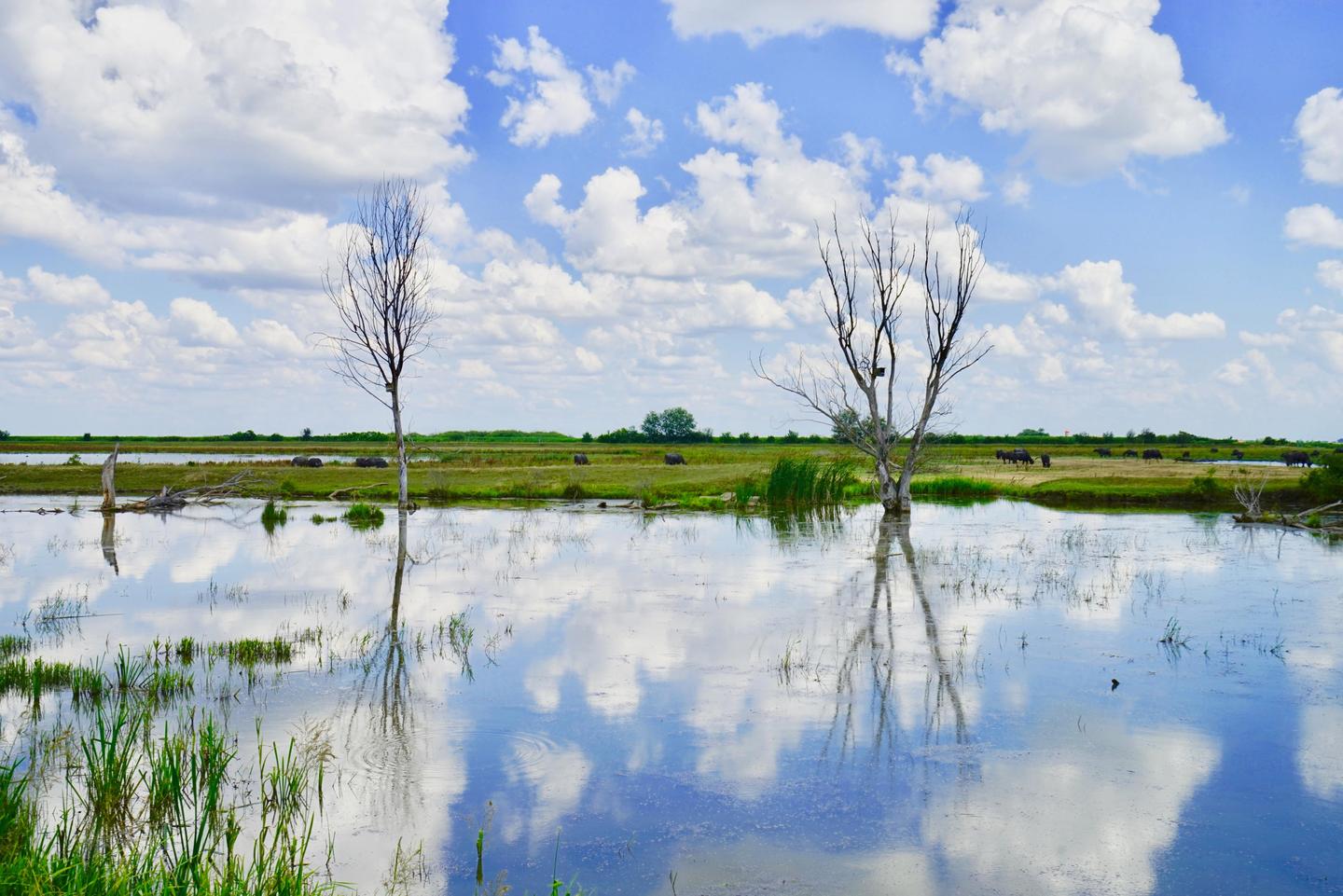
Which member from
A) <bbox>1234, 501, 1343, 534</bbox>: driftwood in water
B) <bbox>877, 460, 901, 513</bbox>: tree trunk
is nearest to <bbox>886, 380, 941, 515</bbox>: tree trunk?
<bbox>877, 460, 901, 513</bbox>: tree trunk

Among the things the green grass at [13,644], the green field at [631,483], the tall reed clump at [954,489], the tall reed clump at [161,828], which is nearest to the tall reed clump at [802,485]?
the green field at [631,483]

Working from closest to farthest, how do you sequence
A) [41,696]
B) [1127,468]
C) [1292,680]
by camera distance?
[41,696], [1292,680], [1127,468]

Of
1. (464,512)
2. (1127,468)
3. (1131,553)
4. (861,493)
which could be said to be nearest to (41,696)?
(1131,553)

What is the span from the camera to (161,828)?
630cm

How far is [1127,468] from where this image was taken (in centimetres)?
5003

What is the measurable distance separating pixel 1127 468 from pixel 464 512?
34573 mm

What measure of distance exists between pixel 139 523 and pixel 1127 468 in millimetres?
43223

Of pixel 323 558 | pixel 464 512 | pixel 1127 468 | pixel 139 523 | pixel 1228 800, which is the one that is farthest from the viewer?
pixel 1127 468

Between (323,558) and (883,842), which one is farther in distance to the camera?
(323,558)

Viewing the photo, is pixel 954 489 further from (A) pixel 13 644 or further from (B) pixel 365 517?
(A) pixel 13 644

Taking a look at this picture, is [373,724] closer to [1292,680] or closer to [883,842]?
[883,842]

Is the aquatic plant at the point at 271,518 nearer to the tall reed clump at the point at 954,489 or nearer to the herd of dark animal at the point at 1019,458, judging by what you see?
the tall reed clump at the point at 954,489

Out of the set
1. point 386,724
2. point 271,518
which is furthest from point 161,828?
point 271,518

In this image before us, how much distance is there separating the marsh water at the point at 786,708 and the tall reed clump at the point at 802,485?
13.6 metres
